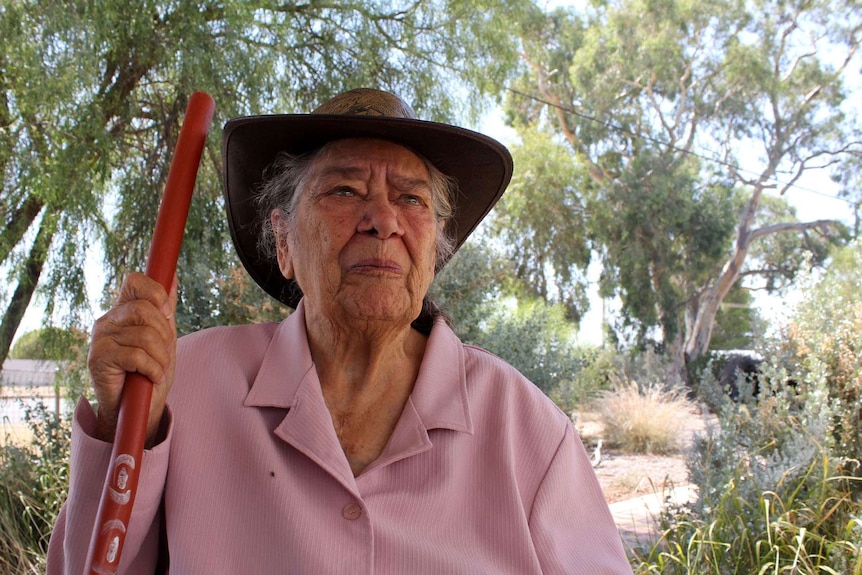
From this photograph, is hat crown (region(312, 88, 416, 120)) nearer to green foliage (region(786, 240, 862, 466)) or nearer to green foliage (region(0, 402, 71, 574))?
green foliage (region(0, 402, 71, 574))

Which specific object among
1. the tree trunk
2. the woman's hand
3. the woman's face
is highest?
the tree trunk

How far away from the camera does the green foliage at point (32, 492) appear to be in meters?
4.24

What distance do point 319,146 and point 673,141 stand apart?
911 inches

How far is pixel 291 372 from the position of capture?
68.9 inches

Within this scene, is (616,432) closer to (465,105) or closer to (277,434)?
(465,105)

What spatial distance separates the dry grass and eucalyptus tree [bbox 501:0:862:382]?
36.4 ft

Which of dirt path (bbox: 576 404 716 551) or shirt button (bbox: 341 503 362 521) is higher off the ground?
dirt path (bbox: 576 404 716 551)

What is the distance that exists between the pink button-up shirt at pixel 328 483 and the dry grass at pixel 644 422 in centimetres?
921

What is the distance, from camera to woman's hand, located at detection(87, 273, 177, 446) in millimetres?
1311

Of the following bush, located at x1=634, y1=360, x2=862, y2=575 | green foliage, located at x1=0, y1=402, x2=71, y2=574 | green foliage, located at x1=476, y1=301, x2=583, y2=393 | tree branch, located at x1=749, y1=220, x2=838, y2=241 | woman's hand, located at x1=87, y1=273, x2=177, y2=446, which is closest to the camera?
woman's hand, located at x1=87, y1=273, x2=177, y2=446

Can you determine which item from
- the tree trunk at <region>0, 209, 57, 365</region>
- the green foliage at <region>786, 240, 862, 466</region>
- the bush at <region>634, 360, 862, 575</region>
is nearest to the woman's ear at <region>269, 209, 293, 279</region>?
the bush at <region>634, 360, 862, 575</region>

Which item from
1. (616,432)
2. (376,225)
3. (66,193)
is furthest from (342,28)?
(616,432)

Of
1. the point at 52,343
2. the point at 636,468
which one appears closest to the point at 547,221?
the point at 636,468

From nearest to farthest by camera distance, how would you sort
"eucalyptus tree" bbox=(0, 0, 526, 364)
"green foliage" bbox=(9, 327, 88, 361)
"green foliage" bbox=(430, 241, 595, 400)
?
"eucalyptus tree" bbox=(0, 0, 526, 364) < "green foliage" bbox=(9, 327, 88, 361) < "green foliage" bbox=(430, 241, 595, 400)
